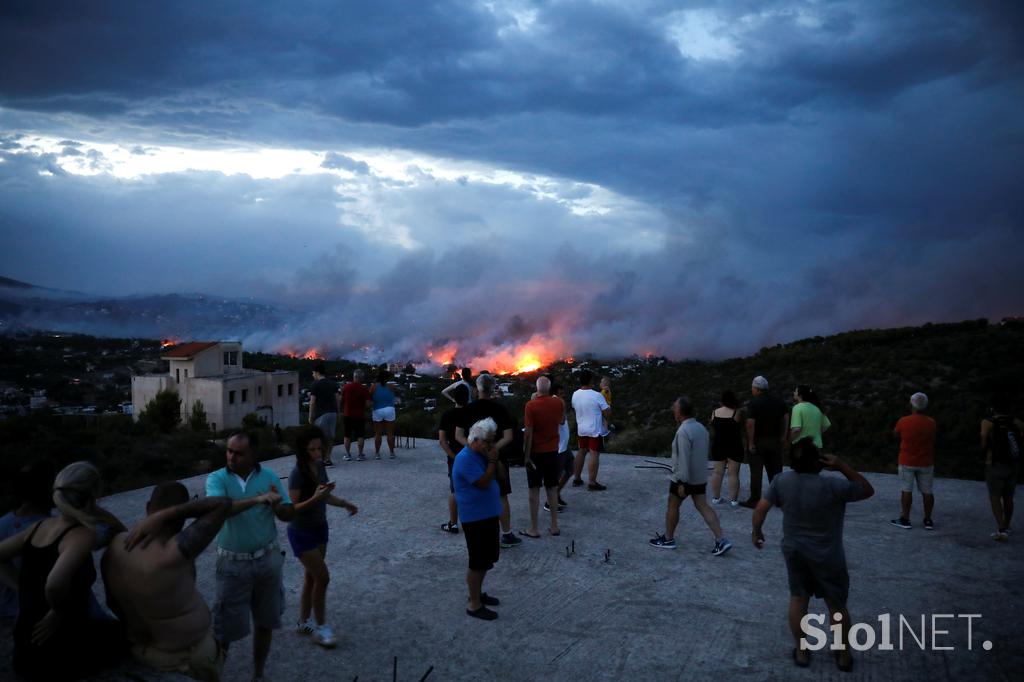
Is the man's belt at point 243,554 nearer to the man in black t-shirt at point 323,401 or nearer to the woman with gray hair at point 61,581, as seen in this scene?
the woman with gray hair at point 61,581

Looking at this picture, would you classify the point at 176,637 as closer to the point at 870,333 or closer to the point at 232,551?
the point at 232,551

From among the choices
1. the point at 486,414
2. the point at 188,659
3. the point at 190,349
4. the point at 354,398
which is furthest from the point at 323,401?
the point at 190,349

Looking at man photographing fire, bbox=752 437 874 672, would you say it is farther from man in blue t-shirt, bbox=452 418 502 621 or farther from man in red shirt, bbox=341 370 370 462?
man in red shirt, bbox=341 370 370 462

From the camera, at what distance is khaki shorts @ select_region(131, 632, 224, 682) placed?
12.2 ft

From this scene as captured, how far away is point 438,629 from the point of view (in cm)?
577

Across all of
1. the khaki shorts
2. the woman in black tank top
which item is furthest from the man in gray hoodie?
the khaki shorts

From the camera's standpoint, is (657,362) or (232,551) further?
(657,362)

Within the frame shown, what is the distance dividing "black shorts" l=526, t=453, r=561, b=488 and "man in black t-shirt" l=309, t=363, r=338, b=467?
479 cm

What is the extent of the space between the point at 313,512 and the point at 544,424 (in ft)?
11.6

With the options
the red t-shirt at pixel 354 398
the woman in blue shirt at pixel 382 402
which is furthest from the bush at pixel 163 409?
the red t-shirt at pixel 354 398

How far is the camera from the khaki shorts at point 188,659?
3.72 meters

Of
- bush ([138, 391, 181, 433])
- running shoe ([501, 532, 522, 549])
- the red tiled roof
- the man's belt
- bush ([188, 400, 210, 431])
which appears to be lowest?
bush ([188, 400, 210, 431])

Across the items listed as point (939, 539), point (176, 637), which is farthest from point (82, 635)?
point (939, 539)

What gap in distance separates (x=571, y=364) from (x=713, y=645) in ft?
136
